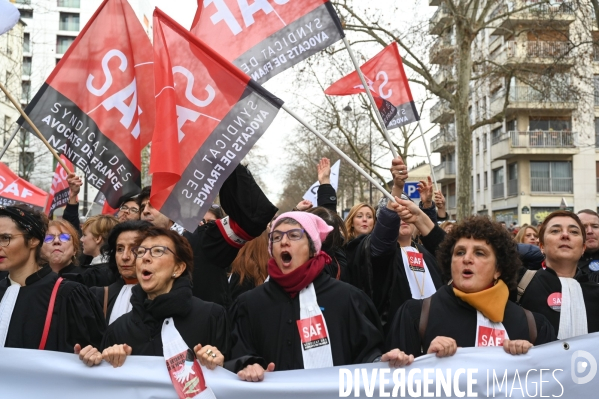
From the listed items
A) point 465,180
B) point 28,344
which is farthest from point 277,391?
point 465,180

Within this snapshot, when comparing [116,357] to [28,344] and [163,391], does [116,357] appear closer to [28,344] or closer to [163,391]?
[163,391]

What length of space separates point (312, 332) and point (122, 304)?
1372 mm

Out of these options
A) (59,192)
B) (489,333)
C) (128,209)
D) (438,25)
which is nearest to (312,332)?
(489,333)

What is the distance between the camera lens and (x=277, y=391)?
329 centimetres

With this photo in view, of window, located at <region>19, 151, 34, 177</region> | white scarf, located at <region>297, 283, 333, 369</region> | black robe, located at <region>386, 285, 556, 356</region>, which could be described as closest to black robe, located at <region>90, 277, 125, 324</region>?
white scarf, located at <region>297, 283, 333, 369</region>

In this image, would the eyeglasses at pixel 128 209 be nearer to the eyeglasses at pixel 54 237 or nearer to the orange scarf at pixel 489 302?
the eyeglasses at pixel 54 237

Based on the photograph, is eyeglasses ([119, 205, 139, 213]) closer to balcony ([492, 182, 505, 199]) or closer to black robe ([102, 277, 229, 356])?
black robe ([102, 277, 229, 356])

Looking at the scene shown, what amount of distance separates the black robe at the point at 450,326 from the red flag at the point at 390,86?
4543 mm

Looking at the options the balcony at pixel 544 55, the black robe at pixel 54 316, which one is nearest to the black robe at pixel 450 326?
the black robe at pixel 54 316

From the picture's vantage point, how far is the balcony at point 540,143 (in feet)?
133

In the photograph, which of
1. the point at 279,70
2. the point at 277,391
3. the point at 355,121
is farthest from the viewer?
the point at 355,121

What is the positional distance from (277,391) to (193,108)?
2.04 metres

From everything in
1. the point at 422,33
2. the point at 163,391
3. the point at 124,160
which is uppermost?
the point at 422,33

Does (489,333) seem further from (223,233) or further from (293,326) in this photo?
(223,233)
